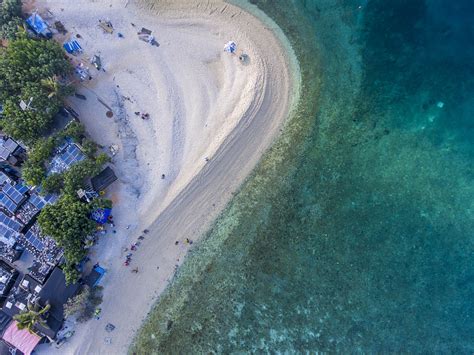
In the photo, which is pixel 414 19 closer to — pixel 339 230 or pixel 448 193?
pixel 448 193

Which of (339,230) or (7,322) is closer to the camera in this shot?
(7,322)

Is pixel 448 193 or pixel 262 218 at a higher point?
pixel 262 218

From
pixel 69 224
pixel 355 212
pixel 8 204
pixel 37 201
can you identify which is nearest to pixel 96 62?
pixel 37 201

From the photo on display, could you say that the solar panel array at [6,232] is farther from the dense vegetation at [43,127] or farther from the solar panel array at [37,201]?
the dense vegetation at [43,127]

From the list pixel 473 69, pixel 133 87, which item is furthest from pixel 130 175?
pixel 473 69

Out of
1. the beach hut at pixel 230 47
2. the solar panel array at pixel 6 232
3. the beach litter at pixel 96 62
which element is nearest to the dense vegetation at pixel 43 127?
the beach litter at pixel 96 62

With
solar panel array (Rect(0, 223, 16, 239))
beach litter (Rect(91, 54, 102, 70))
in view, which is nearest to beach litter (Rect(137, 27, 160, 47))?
beach litter (Rect(91, 54, 102, 70))

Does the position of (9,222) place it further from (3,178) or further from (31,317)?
(31,317)
